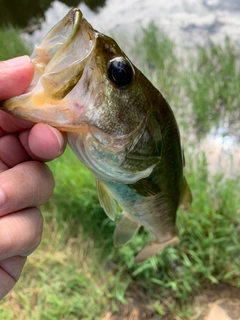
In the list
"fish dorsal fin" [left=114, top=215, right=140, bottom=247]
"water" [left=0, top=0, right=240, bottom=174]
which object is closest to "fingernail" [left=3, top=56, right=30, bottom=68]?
"fish dorsal fin" [left=114, top=215, right=140, bottom=247]

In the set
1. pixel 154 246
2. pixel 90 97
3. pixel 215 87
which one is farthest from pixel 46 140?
pixel 215 87

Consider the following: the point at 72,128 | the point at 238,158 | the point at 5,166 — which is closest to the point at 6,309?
the point at 5,166

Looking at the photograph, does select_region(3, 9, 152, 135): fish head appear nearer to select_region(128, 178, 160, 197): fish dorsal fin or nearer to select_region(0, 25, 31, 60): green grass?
select_region(128, 178, 160, 197): fish dorsal fin

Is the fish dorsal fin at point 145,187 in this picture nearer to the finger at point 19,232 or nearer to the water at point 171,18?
the finger at point 19,232

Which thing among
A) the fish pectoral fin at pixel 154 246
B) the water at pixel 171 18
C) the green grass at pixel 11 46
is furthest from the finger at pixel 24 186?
the green grass at pixel 11 46

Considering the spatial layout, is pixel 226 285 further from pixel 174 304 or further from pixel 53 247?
pixel 53 247

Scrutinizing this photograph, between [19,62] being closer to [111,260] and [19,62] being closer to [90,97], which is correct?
[90,97]
